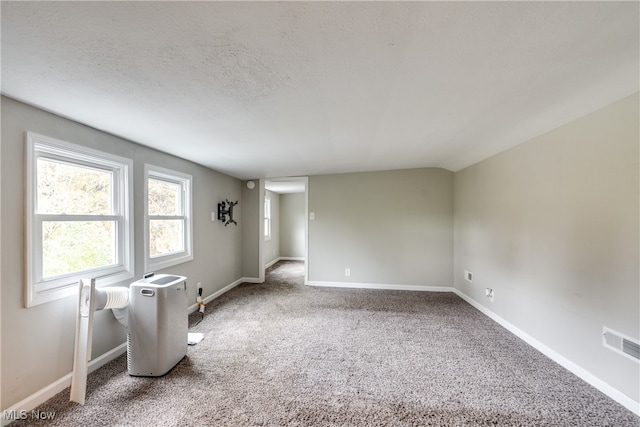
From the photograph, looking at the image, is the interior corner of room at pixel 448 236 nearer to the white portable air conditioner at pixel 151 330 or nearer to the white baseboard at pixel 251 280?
the white baseboard at pixel 251 280

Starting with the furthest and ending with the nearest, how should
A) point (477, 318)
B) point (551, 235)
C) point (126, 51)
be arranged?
point (477, 318) → point (551, 235) → point (126, 51)

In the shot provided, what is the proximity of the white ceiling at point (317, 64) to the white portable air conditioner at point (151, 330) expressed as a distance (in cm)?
140

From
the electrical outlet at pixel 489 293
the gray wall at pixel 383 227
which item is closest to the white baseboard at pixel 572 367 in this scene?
the electrical outlet at pixel 489 293

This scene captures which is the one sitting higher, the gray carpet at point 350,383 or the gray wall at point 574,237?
the gray wall at point 574,237

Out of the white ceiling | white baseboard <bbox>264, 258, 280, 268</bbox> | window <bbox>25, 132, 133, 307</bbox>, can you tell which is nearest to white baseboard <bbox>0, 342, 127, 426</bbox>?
window <bbox>25, 132, 133, 307</bbox>

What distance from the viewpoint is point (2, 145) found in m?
1.45

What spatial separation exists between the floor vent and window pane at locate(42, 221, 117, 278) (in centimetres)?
406

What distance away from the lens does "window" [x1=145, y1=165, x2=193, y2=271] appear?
103 inches

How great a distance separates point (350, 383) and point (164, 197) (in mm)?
Answer: 2873

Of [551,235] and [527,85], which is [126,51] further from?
[551,235]

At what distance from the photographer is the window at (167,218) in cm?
261

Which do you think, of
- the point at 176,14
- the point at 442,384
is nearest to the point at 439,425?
the point at 442,384

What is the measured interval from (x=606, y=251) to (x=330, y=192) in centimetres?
332

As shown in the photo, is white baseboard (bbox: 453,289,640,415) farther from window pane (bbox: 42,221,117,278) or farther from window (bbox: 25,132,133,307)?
window pane (bbox: 42,221,117,278)
